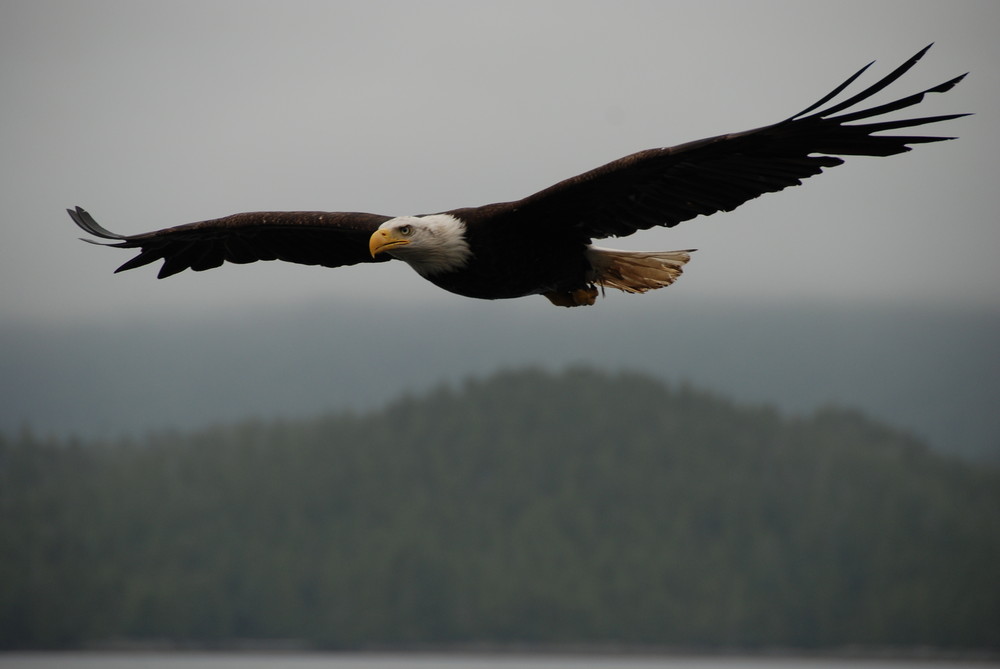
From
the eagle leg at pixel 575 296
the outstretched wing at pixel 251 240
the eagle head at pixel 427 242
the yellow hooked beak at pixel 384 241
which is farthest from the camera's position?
the outstretched wing at pixel 251 240

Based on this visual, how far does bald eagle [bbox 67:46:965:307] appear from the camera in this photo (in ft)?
27.6

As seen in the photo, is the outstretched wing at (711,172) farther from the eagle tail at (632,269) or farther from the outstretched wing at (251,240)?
the outstretched wing at (251,240)

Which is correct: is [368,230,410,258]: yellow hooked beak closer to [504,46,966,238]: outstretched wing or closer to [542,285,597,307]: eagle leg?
[504,46,966,238]: outstretched wing

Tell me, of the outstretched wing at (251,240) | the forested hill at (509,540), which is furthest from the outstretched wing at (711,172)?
the forested hill at (509,540)

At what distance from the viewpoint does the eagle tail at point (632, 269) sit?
34.3ft

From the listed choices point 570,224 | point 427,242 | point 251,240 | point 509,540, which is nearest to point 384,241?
point 427,242

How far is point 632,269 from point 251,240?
321 centimetres

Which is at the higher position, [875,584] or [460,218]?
[460,218]

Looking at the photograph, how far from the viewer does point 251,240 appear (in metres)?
11.4

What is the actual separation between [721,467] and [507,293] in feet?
262

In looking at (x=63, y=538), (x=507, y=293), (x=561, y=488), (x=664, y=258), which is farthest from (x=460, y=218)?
(x=63, y=538)

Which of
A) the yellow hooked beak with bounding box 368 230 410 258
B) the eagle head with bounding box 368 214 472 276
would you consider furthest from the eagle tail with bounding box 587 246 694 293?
the yellow hooked beak with bounding box 368 230 410 258

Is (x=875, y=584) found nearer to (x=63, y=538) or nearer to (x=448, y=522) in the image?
(x=448, y=522)

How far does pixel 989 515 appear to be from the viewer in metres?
91.4
